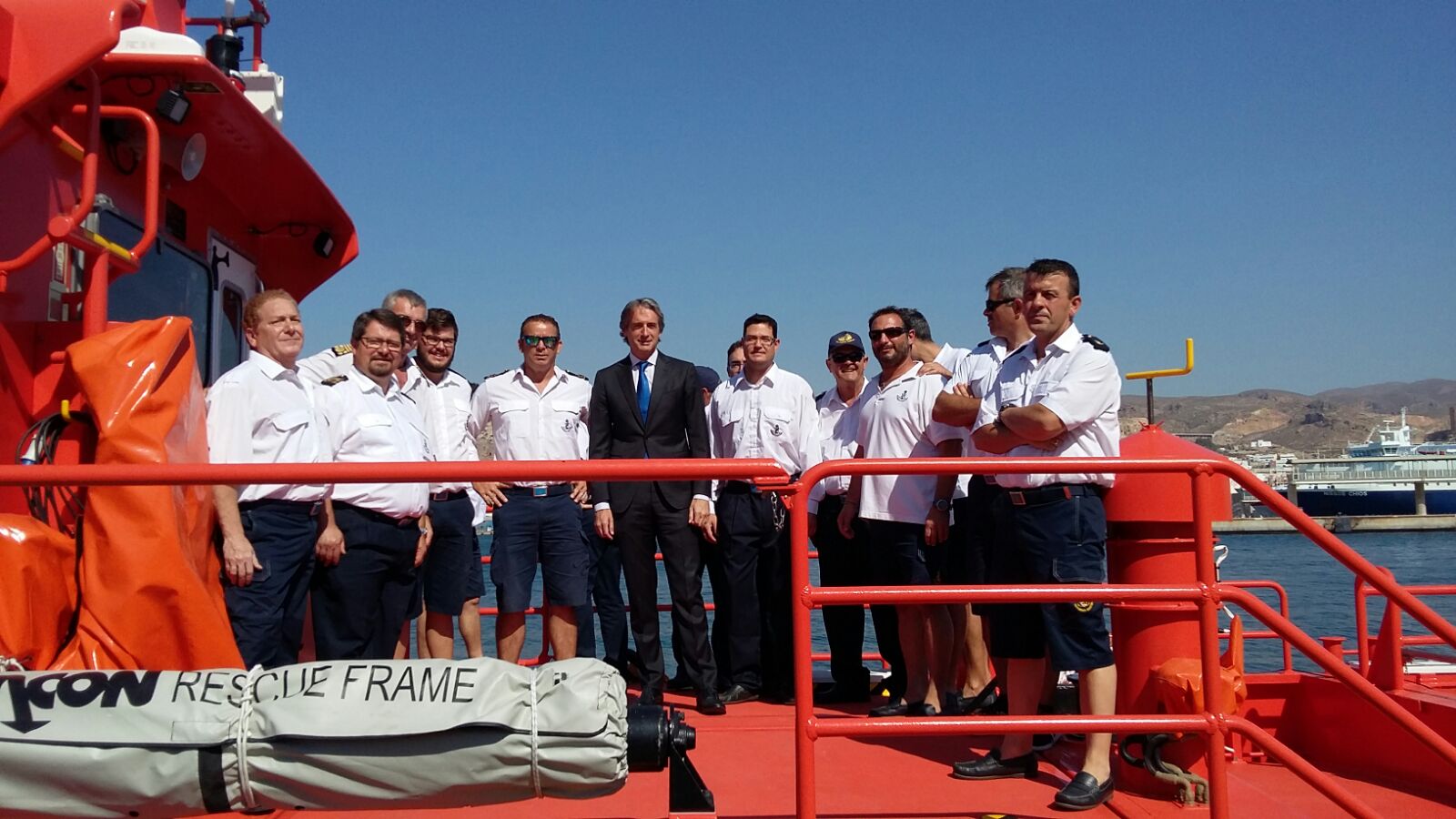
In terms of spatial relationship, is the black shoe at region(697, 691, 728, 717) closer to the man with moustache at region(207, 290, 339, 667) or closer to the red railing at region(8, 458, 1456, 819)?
the man with moustache at region(207, 290, 339, 667)

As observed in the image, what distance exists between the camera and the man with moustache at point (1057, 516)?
3.62 m

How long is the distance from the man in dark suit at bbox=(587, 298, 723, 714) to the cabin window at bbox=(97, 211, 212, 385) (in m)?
1.75

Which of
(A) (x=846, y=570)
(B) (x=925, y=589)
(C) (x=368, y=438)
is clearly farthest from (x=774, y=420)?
(B) (x=925, y=589)

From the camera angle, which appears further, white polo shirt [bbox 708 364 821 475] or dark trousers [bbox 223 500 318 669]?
white polo shirt [bbox 708 364 821 475]

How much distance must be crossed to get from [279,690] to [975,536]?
9.36 feet

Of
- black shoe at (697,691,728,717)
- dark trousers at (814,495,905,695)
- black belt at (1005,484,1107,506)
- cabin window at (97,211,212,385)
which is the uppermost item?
cabin window at (97,211,212,385)

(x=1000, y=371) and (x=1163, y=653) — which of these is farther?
(x=1000, y=371)

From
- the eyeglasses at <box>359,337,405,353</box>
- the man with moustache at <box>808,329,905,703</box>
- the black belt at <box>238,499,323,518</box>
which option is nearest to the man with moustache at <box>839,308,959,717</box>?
the man with moustache at <box>808,329,905,703</box>

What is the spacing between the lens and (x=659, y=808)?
3.41 metres

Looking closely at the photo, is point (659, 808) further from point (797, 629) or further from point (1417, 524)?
point (1417, 524)

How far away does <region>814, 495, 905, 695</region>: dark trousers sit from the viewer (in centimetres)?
538

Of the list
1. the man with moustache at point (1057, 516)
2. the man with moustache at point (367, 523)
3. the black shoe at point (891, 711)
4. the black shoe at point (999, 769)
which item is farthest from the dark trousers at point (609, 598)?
the man with moustache at point (1057, 516)

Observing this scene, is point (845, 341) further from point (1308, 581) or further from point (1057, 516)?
point (1308, 581)

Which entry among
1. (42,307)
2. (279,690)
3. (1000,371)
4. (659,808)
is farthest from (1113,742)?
(42,307)
